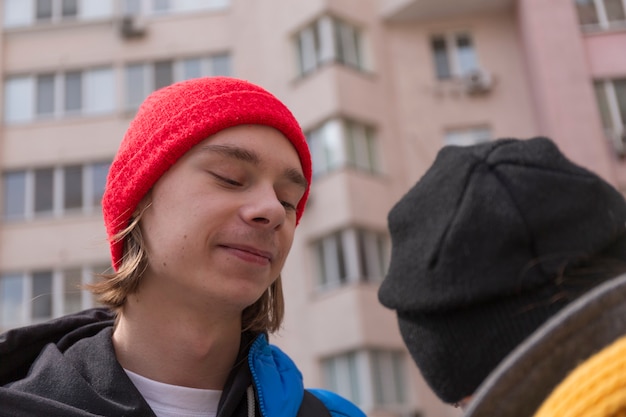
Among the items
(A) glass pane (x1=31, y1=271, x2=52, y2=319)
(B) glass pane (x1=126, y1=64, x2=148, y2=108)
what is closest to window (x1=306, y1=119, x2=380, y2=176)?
(B) glass pane (x1=126, y1=64, x2=148, y2=108)

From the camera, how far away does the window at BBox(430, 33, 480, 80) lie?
57.5ft

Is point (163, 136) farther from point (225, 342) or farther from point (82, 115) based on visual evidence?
point (82, 115)

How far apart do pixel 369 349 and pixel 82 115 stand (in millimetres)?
8707

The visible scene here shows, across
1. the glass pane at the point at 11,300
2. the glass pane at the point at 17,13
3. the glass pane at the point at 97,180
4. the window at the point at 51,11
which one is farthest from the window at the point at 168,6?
the glass pane at the point at 11,300

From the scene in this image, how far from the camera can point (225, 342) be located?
7.32ft

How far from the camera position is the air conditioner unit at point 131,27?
18375 mm

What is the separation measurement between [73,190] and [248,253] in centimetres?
1650

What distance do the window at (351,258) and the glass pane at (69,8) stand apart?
28.7 ft

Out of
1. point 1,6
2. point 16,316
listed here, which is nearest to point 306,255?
point 16,316

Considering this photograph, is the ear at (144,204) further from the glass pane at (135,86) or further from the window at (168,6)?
the window at (168,6)

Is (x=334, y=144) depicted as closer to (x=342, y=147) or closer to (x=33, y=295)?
(x=342, y=147)

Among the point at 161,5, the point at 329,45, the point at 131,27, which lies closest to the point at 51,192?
the point at 131,27

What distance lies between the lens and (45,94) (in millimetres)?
18641

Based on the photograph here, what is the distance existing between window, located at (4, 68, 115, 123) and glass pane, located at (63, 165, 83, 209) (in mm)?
1562
